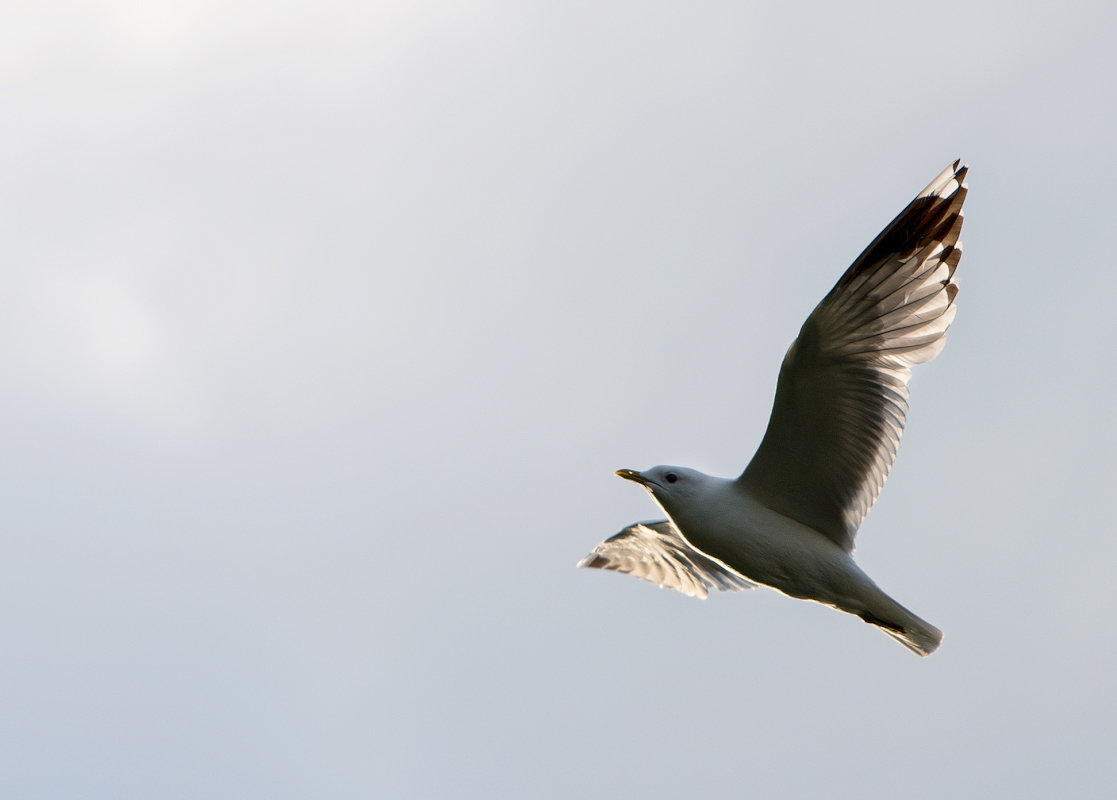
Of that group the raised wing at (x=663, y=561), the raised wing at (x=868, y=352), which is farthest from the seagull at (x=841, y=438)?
the raised wing at (x=663, y=561)

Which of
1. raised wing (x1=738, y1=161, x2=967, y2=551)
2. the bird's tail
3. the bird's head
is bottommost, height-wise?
the bird's tail

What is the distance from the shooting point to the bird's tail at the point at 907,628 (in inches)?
356

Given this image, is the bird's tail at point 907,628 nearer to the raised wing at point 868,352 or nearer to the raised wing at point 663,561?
the raised wing at point 868,352

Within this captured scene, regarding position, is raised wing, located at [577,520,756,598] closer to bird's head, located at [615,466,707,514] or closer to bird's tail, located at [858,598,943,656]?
bird's head, located at [615,466,707,514]

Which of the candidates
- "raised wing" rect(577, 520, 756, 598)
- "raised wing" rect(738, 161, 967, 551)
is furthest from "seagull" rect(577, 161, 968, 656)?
"raised wing" rect(577, 520, 756, 598)

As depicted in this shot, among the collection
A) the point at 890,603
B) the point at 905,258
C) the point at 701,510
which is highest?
the point at 905,258

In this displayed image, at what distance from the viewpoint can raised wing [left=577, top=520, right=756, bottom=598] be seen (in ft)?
36.8

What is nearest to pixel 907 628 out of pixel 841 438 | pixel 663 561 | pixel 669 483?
pixel 841 438

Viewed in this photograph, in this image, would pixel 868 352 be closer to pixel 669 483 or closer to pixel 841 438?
pixel 841 438

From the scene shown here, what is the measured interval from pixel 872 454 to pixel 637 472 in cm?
169

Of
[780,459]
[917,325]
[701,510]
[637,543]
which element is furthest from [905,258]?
[637,543]

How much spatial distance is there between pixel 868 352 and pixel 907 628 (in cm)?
208

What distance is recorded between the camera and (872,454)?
9.09m

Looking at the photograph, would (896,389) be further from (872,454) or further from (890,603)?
(890,603)
